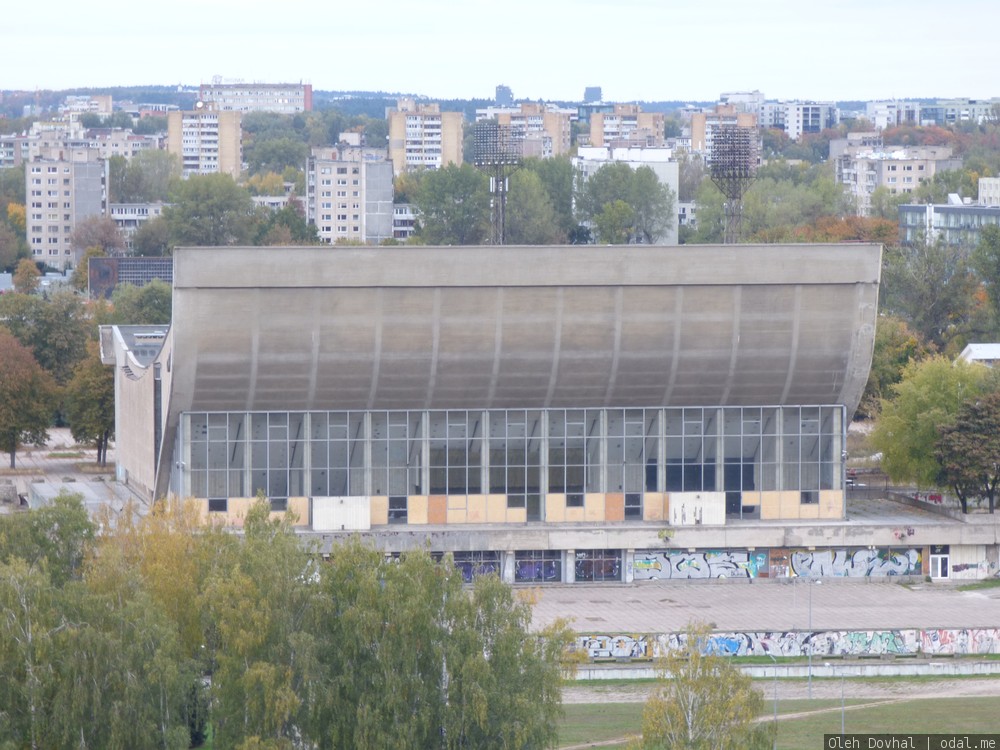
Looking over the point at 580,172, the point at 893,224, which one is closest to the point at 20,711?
the point at 893,224

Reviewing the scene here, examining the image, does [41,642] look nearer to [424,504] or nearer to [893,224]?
[424,504]

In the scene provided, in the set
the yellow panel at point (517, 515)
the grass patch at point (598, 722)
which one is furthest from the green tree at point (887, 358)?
the grass patch at point (598, 722)

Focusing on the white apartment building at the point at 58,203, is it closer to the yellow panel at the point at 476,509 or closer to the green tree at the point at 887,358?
the green tree at the point at 887,358

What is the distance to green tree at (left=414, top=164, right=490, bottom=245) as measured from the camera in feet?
563

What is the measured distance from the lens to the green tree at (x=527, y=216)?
165500 mm

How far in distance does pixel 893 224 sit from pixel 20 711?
4620 inches

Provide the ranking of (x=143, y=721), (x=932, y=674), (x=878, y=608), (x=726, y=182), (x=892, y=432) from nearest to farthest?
1. (x=143, y=721)
2. (x=932, y=674)
3. (x=878, y=608)
4. (x=892, y=432)
5. (x=726, y=182)

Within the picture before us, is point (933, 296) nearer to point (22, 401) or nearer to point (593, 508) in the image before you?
point (593, 508)

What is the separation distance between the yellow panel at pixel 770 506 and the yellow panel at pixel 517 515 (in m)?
8.22

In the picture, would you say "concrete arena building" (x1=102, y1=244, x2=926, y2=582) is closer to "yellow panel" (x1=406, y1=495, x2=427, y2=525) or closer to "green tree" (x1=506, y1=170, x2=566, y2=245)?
"yellow panel" (x1=406, y1=495, x2=427, y2=525)

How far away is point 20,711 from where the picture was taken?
4475 cm

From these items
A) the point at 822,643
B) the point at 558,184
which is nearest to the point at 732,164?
the point at 822,643

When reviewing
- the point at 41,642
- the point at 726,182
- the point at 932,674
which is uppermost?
the point at 726,182

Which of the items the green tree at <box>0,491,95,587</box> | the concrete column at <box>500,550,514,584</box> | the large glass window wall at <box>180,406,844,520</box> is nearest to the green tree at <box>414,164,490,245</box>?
the large glass window wall at <box>180,406,844,520</box>
